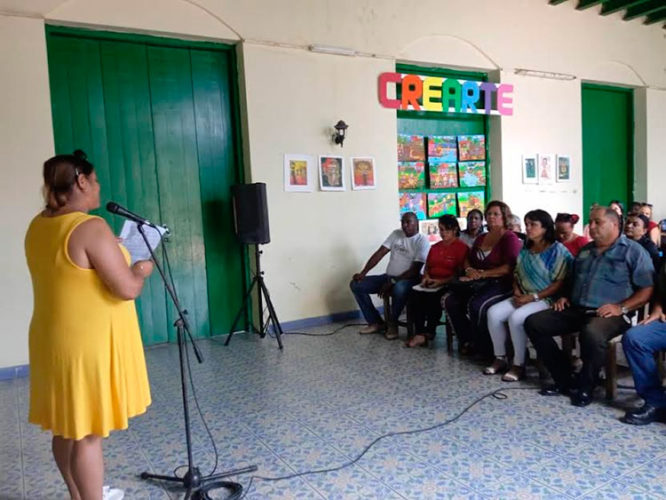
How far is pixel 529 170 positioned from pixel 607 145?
1781 mm

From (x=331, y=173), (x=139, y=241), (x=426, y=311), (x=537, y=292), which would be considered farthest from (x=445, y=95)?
(x=139, y=241)

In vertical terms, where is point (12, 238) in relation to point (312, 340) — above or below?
above

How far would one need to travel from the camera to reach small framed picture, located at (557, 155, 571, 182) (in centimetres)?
684

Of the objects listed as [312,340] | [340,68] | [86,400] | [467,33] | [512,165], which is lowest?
[312,340]

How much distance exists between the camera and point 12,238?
4.08 m

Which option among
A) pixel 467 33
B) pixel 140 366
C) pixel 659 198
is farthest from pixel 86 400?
pixel 659 198

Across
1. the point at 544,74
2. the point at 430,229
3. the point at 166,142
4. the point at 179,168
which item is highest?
the point at 544,74

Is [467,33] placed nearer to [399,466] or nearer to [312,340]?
[312,340]

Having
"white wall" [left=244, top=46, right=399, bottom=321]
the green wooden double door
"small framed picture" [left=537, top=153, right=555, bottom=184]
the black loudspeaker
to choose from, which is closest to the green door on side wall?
"small framed picture" [left=537, top=153, right=555, bottom=184]

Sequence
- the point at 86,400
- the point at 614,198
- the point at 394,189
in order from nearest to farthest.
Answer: the point at 86,400 → the point at 394,189 → the point at 614,198

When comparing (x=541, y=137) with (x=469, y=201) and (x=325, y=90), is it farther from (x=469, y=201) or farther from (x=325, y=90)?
(x=325, y=90)

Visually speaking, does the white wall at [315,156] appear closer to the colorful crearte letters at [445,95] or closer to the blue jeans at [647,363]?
the colorful crearte letters at [445,95]

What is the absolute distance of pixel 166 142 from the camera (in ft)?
15.7

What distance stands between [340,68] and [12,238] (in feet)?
10.6
